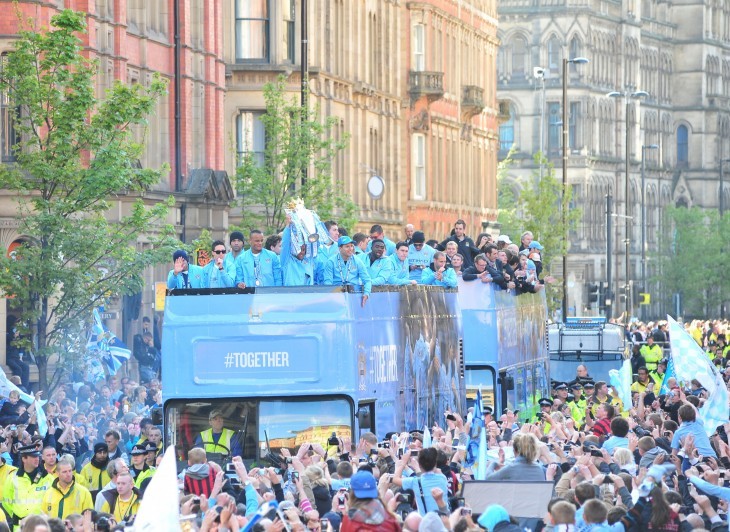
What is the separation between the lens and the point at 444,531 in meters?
14.7

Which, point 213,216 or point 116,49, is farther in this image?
point 213,216

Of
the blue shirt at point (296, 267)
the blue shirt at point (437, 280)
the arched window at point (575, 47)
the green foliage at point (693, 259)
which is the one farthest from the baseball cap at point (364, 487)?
the arched window at point (575, 47)

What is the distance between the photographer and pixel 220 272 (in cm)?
2356

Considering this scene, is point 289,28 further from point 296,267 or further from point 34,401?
point 296,267

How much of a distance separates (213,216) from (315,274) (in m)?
25.6

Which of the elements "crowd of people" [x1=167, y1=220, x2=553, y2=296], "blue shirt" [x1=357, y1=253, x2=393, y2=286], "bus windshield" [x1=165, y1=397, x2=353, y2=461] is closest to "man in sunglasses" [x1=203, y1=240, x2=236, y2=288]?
"crowd of people" [x1=167, y1=220, x2=553, y2=296]

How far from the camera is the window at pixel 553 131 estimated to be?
13550 centimetres

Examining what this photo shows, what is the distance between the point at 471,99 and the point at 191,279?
58.1 meters

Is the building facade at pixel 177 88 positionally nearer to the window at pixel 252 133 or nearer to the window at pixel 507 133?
the window at pixel 252 133

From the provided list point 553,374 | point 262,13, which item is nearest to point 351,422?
point 553,374

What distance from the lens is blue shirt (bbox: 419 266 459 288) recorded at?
2758 centimetres

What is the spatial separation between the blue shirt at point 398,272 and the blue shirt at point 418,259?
4.35 ft

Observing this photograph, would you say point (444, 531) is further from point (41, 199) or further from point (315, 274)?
point (41, 199)

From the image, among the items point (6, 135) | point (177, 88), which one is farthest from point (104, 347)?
point (177, 88)
